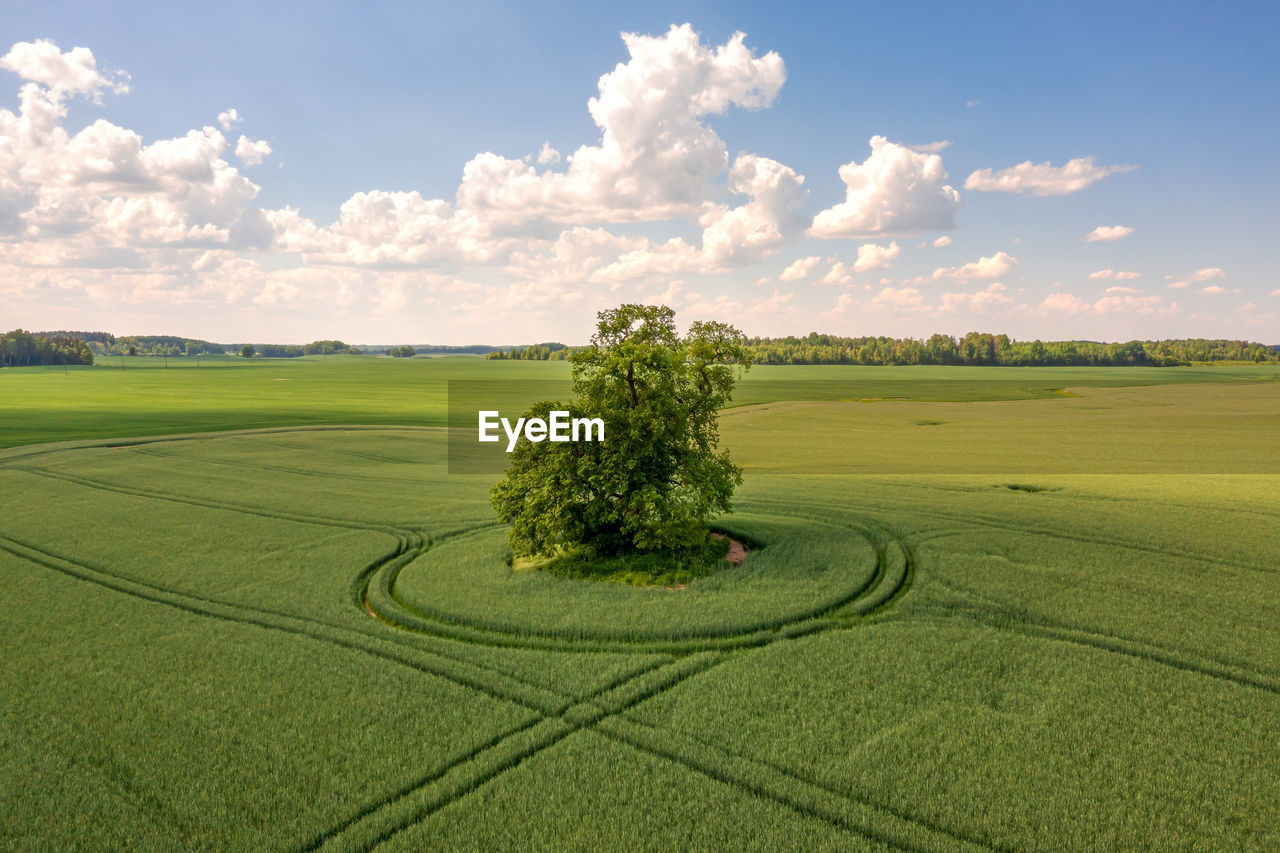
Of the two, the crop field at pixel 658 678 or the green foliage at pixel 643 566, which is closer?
the crop field at pixel 658 678

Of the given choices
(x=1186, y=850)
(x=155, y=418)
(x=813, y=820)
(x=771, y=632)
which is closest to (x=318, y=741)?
(x=813, y=820)

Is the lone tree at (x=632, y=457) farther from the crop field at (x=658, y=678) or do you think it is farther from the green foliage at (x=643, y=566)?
the crop field at (x=658, y=678)

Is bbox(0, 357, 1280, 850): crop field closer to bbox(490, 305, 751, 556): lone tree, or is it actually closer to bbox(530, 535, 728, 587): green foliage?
bbox(530, 535, 728, 587): green foliage

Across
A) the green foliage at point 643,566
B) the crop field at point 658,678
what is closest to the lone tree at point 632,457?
the green foliage at point 643,566

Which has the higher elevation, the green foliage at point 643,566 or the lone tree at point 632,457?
the lone tree at point 632,457

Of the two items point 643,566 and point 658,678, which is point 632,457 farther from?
point 658,678

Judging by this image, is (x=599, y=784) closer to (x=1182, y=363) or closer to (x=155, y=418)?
(x=155, y=418)

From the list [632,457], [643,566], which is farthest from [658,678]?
[632,457]
